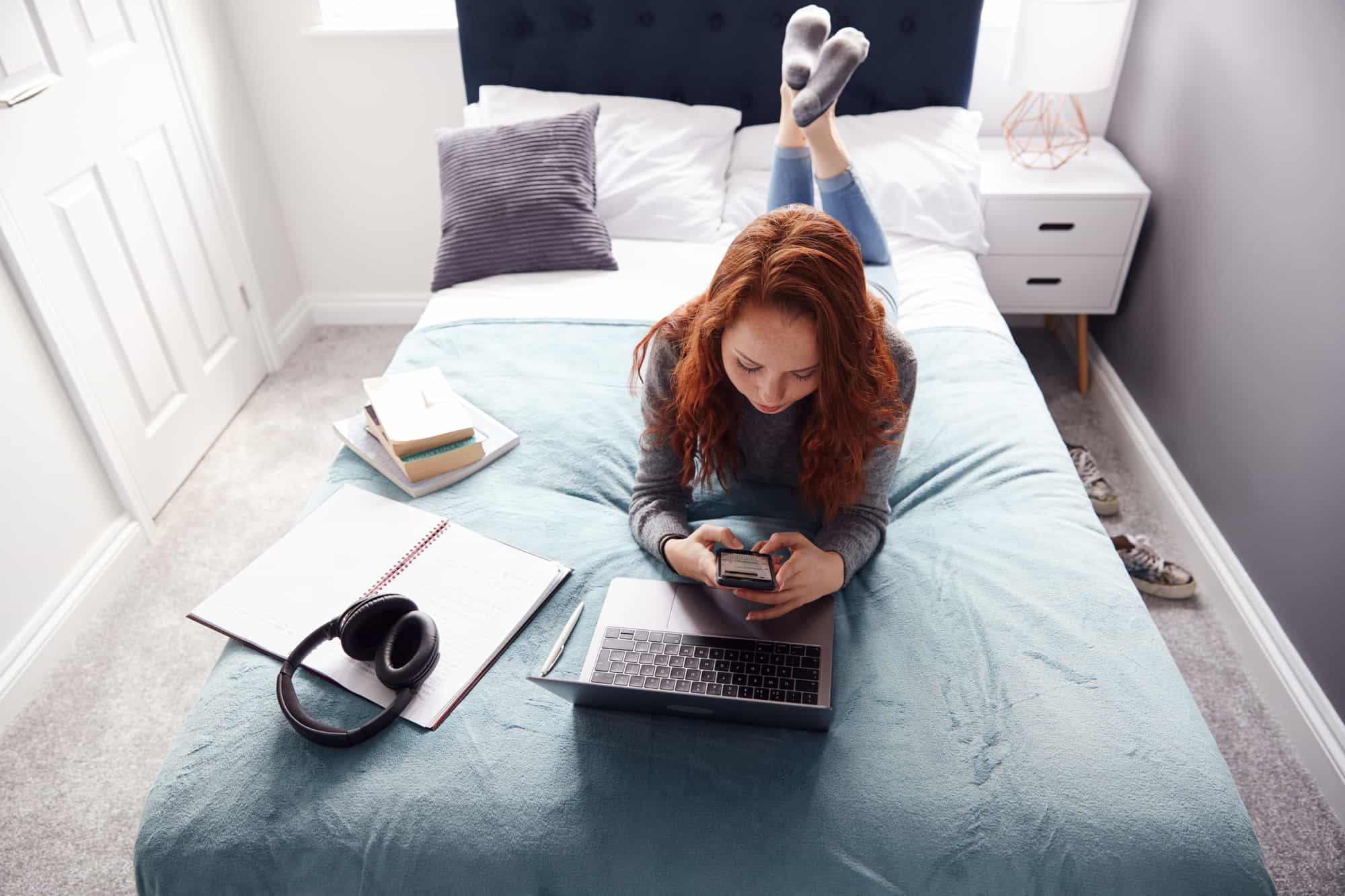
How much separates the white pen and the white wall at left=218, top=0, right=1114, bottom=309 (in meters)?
2.02

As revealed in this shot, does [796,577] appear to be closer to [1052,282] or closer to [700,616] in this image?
[700,616]

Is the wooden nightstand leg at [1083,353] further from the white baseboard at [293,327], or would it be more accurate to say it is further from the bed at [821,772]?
the white baseboard at [293,327]

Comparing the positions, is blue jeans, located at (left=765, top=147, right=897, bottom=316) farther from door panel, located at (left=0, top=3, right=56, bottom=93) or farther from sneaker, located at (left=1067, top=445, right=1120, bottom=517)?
door panel, located at (left=0, top=3, right=56, bottom=93)

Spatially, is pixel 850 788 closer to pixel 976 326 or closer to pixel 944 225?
pixel 976 326

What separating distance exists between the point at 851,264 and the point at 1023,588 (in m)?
0.54

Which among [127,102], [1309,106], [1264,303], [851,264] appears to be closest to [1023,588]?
[851,264]

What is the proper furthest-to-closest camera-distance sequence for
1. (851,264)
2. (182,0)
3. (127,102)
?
(182,0), (127,102), (851,264)

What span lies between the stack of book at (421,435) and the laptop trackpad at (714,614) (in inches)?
20.7

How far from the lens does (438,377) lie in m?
1.70

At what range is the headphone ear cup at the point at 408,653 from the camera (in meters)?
1.15

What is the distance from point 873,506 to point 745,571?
0.33 metres

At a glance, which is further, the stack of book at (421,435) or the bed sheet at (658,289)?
the bed sheet at (658,289)

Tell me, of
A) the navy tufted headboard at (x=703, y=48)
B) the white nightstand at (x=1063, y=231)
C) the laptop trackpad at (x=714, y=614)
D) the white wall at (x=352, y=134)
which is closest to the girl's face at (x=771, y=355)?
the laptop trackpad at (x=714, y=614)

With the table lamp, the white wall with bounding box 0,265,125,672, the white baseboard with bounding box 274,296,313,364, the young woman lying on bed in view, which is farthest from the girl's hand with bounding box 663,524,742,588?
the white baseboard with bounding box 274,296,313,364
